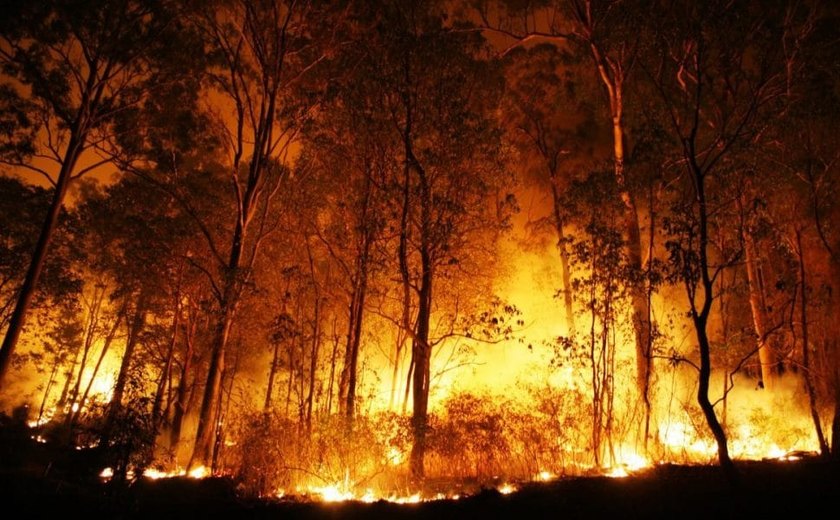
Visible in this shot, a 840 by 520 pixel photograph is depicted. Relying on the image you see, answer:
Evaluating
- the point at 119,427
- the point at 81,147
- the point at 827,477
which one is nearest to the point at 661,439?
the point at 827,477

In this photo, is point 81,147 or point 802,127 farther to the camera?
point 81,147

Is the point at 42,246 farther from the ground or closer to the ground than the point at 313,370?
farther from the ground

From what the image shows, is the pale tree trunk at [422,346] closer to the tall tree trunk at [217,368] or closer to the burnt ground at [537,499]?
the burnt ground at [537,499]

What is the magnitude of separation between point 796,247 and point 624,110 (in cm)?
478

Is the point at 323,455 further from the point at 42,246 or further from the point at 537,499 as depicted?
the point at 42,246

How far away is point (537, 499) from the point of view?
22.5 ft

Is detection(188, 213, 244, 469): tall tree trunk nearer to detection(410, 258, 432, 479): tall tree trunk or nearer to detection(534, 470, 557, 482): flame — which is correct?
detection(410, 258, 432, 479): tall tree trunk

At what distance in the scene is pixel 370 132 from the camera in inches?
404

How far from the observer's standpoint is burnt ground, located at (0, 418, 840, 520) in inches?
241

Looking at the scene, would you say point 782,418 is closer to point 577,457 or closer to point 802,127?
point 577,457

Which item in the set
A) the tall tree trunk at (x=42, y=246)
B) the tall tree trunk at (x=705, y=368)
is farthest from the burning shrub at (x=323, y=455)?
the tall tree trunk at (x=42, y=246)

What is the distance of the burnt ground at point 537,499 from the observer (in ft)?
20.1

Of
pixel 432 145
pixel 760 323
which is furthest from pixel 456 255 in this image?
pixel 760 323

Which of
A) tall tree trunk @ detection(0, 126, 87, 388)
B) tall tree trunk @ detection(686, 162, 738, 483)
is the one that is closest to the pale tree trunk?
tall tree trunk @ detection(686, 162, 738, 483)
